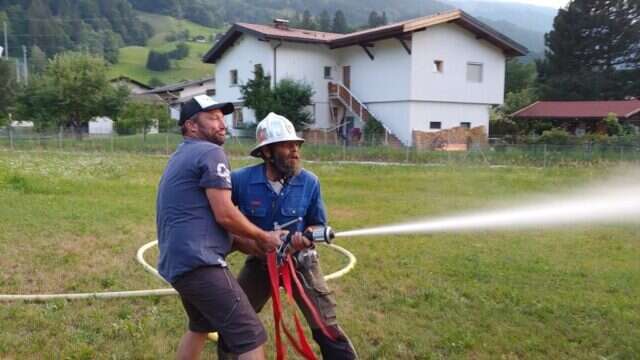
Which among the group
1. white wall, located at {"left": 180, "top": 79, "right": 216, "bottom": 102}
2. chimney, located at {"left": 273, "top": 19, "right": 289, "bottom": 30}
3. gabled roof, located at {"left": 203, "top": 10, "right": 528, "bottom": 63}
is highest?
chimney, located at {"left": 273, "top": 19, "right": 289, "bottom": 30}

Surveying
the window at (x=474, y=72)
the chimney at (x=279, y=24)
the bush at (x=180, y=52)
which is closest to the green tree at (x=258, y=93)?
the chimney at (x=279, y=24)

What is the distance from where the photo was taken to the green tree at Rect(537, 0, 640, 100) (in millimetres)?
59159

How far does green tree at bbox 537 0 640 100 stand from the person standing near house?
195 feet

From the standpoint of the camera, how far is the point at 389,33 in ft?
110

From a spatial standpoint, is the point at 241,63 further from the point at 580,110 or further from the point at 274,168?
the point at 274,168

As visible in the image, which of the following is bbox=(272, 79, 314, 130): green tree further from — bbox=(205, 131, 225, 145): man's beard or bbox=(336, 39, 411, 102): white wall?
bbox=(205, 131, 225, 145): man's beard

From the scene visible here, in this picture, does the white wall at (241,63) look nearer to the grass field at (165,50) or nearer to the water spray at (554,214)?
the water spray at (554,214)

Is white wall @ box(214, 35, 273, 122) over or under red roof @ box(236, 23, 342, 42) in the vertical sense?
under

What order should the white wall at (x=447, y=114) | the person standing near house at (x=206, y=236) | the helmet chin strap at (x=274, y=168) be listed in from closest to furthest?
the person standing near house at (x=206, y=236), the helmet chin strap at (x=274, y=168), the white wall at (x=447, y=114)

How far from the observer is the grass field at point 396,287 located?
523 centimetres

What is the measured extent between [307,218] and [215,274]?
3.23ft

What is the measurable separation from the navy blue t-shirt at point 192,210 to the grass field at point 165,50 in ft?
286

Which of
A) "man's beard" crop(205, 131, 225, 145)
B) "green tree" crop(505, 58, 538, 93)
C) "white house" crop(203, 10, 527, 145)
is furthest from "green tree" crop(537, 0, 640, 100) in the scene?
"man's beard" crop(205, 131, 225, 145)

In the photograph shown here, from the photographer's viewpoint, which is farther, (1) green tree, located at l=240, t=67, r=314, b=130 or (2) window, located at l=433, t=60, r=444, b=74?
(1) green tree, located at l=240, t=67, r=314, b=130
